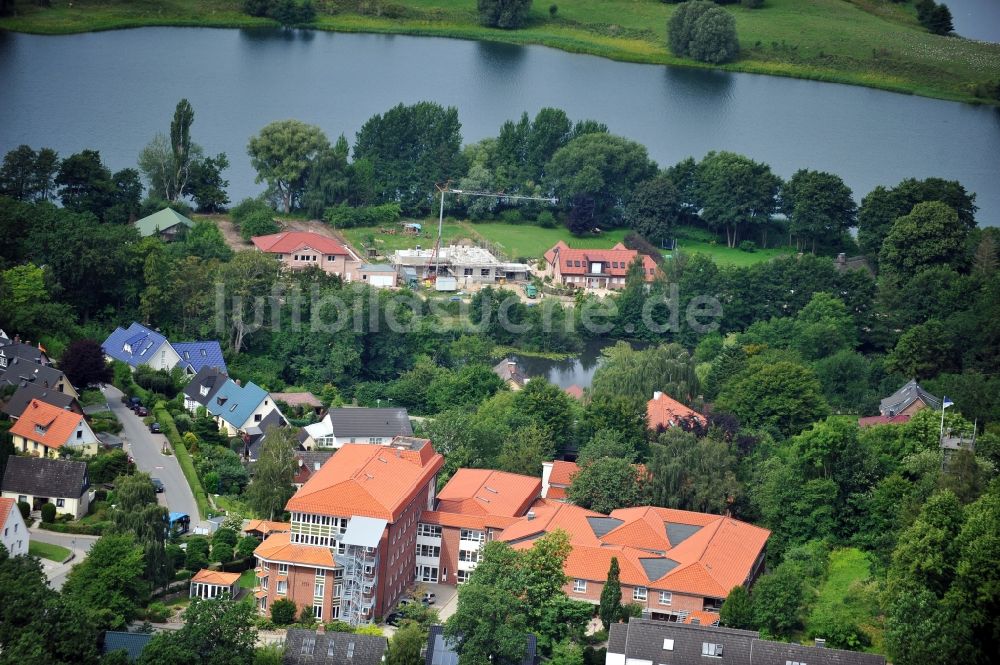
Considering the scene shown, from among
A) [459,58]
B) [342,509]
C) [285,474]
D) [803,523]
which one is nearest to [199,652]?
[342,509]

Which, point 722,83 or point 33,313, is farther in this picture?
point 722,83

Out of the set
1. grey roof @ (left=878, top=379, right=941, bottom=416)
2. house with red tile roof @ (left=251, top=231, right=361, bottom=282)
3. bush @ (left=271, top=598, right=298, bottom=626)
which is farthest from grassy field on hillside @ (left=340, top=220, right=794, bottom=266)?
bush @ (left=271, top=598, right=298, bottom=626)

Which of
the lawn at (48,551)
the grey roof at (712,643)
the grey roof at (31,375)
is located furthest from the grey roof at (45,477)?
the grey roof at (712,643)

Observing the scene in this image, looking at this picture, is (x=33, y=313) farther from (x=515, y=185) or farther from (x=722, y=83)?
(x=722, y=83)

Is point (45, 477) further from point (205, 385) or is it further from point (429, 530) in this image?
point (429, 530)

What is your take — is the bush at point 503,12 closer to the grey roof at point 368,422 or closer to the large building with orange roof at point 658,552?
the grey roof at point 368,422
